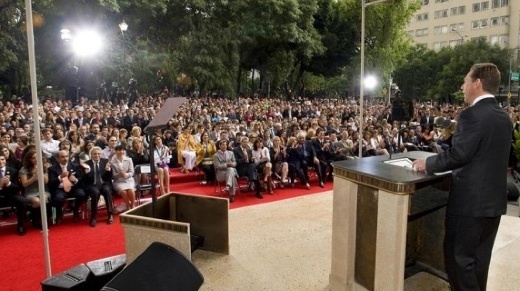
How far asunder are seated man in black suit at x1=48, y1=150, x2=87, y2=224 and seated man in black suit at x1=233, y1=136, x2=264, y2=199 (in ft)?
10.2

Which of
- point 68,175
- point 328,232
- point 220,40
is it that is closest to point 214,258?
point 328,232

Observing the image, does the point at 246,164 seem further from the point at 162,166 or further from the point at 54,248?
the point at 54,248

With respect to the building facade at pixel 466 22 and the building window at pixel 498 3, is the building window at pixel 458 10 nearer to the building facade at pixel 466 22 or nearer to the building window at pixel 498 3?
the building facade at pixel 466 22

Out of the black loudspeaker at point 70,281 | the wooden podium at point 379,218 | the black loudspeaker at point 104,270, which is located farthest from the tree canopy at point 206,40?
the wooden podium at point 379,218

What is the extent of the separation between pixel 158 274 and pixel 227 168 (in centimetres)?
541

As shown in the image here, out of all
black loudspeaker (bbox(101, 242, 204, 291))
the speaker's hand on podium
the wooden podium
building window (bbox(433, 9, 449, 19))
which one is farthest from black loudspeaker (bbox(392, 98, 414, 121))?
building window (bbox(433, 9, 449, 19))

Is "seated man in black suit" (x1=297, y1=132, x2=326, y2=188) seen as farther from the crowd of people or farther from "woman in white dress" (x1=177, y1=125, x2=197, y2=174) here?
"woman in white dress" (x1=177, y1=125, x2=197, y2=174)

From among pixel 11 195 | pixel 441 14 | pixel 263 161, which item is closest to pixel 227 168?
pixel 263 161

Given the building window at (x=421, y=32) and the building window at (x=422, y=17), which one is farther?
the building window at (x=421, y=32)

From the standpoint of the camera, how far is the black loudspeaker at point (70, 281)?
11.6ft

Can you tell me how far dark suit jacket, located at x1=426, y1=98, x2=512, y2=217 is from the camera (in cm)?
272

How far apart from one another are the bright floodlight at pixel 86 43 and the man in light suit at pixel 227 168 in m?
11.1

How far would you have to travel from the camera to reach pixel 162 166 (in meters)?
8.13

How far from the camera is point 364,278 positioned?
3.30 metres
